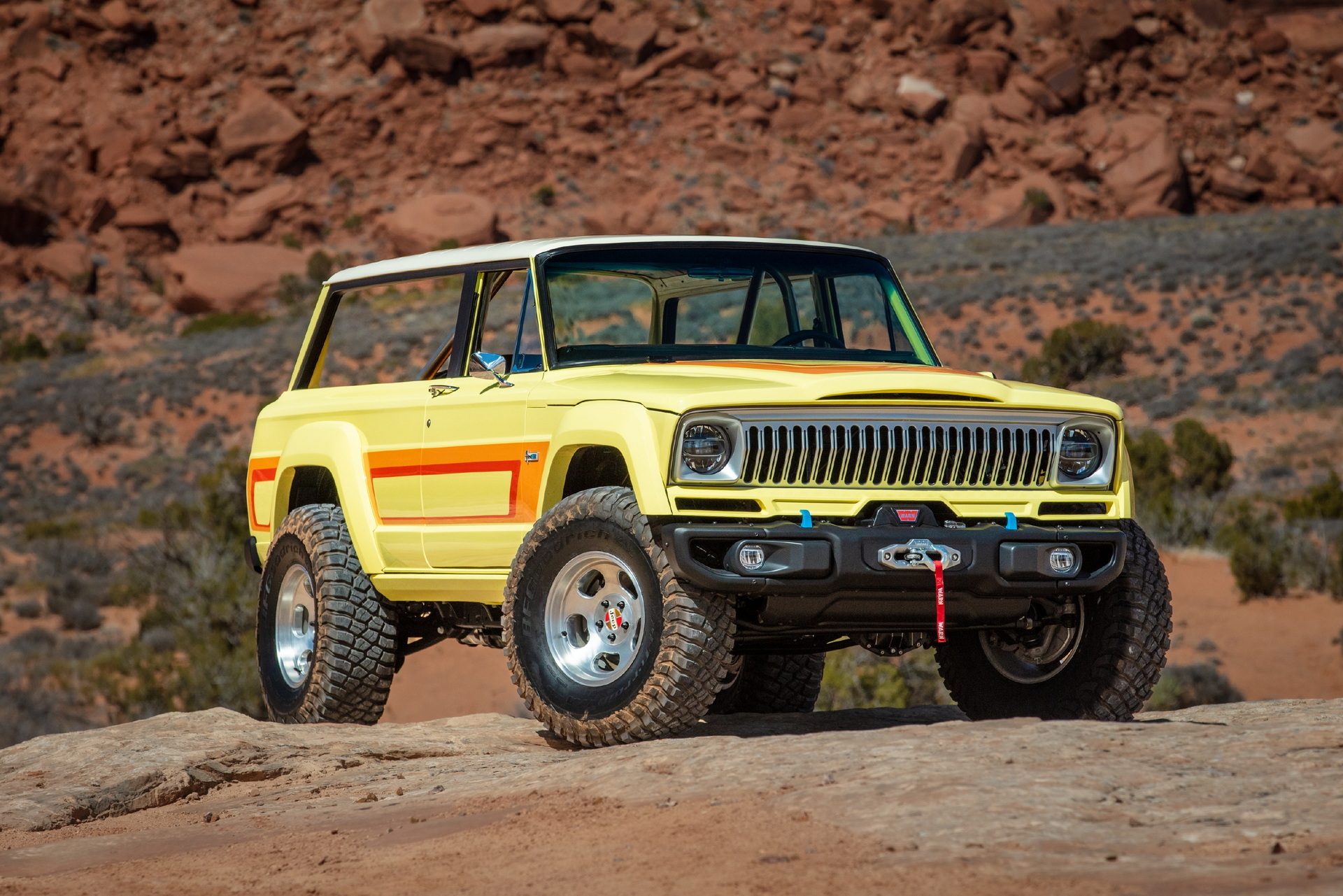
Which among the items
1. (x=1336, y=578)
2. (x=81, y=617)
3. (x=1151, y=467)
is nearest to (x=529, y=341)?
(x=1336, y=578)

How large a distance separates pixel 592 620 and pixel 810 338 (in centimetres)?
198

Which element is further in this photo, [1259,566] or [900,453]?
[1259,566]

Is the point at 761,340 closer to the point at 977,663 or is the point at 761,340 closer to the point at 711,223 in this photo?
Result: the point at 977,663

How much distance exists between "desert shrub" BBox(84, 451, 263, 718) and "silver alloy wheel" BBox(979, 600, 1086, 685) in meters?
11.7

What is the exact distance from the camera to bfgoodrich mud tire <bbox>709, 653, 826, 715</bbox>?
8578mm

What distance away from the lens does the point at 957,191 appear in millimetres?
62031

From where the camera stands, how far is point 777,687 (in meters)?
8.61

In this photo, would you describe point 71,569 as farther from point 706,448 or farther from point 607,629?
point 706,448

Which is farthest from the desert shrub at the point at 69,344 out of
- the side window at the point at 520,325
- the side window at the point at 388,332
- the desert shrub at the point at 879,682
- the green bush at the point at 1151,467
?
the side window at the point at 520,325

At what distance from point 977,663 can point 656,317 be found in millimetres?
2273

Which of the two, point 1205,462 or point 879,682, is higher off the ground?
point 1205,462

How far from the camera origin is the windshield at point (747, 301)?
22.7 feet

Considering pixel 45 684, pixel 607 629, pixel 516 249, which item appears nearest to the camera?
pixel 607 629

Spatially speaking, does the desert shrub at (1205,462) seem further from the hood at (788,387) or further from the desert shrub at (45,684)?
the hood at (788,387)
